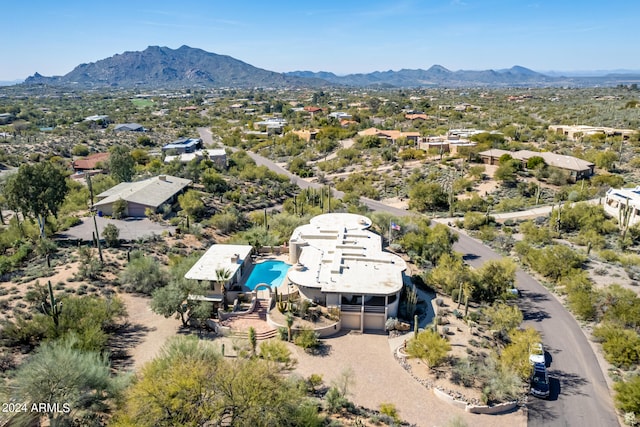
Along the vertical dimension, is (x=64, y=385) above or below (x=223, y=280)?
above

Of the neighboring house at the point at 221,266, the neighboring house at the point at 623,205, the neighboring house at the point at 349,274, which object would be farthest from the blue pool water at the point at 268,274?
the neighboring house at the point at 623,205

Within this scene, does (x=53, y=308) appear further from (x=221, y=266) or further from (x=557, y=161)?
(x=557, y=161)

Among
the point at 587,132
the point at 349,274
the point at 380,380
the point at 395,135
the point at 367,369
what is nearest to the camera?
the point at 380,380

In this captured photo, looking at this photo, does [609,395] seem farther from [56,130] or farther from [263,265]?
[56,130]

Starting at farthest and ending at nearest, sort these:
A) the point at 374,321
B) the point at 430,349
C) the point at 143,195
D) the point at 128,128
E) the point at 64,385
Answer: the point at 128,128, the point at 143,195, the point at 374,321, the point at 430,349, the point at 64,385

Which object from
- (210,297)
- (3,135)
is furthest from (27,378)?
(3,135)

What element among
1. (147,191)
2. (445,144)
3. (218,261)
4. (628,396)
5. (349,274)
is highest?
(445,144)

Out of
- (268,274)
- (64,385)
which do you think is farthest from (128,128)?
(64,385)
